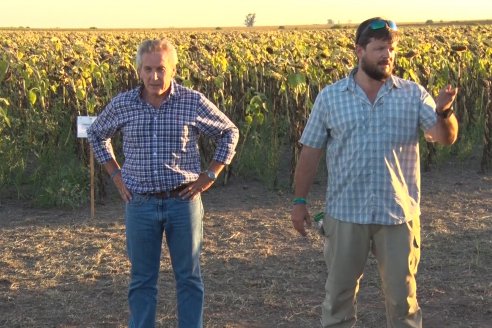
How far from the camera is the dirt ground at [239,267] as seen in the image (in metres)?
5.12

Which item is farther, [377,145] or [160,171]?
[160,171]

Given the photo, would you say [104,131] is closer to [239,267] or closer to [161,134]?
[161,134]

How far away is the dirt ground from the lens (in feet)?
16.8

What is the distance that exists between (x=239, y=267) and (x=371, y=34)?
2975 millimetres

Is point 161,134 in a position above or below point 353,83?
below

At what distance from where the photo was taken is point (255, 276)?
19.3 feet

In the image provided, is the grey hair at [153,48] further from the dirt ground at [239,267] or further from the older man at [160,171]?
the dirt ground at [239,267]

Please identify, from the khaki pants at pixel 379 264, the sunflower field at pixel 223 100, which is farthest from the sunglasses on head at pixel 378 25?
the sunflower field at pixel 223 100

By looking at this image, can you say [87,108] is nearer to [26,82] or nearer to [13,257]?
[26,82]

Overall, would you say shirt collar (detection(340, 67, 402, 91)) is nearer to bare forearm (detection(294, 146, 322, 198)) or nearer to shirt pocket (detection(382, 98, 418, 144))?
shirt pocket (detection(382, 98, 418, 144))

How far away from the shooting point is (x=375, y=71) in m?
3.58

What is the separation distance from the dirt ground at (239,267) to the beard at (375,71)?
1.93 m

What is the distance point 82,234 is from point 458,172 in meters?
4.86

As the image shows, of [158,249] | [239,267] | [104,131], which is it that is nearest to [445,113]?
[158,249]
